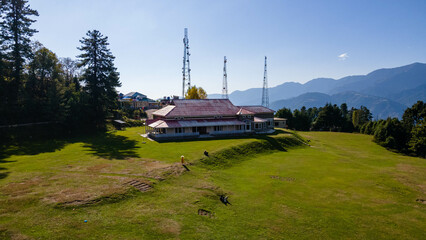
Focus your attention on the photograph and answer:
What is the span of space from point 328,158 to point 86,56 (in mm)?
55728

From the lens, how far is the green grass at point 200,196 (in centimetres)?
1359

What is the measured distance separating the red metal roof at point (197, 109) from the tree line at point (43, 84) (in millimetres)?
15296

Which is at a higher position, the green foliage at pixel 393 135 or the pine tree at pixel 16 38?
the pine tree at pixel 16 38

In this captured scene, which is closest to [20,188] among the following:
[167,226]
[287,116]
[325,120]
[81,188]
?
[81,188]

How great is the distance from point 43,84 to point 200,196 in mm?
53278

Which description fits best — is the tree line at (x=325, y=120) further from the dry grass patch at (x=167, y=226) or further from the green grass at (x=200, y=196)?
the dry grass patch at (x=167, y=226)

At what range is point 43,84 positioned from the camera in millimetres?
51719

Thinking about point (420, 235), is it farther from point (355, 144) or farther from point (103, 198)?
point (355, 144)

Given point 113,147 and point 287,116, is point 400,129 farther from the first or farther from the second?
point 113,147

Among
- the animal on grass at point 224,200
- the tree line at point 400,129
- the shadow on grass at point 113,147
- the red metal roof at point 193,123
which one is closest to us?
the animal on grass at point 224,200

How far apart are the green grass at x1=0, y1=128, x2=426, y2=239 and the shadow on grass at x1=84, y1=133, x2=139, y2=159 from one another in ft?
0.98

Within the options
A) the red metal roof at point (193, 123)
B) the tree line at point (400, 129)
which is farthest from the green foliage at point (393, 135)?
the red metal roof at point (193, 123)

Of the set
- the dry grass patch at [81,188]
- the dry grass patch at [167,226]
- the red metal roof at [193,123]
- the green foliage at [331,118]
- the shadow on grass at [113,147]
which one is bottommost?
the dry grass patch at [167,226]

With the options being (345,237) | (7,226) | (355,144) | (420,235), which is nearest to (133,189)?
(7,226)
